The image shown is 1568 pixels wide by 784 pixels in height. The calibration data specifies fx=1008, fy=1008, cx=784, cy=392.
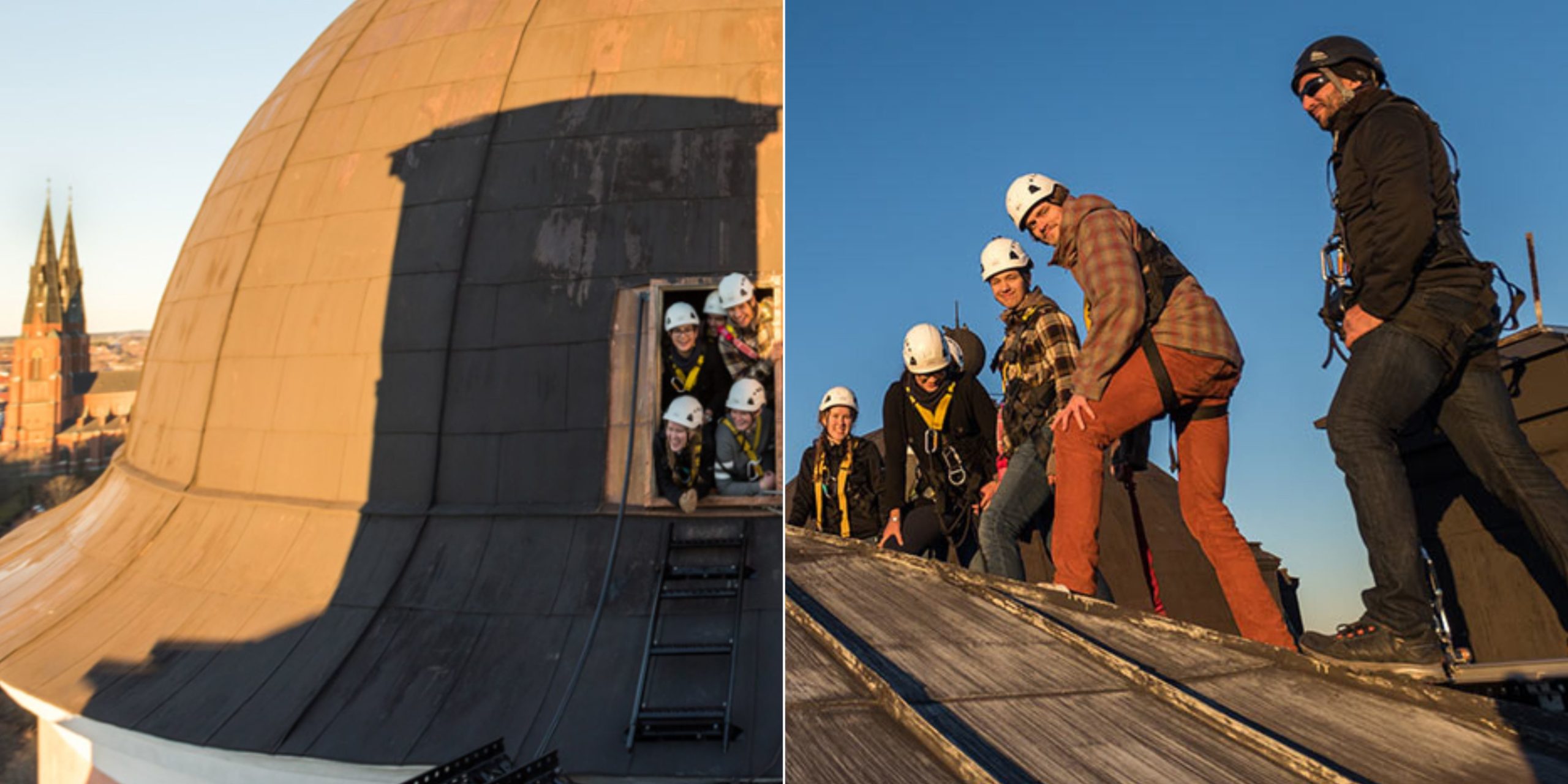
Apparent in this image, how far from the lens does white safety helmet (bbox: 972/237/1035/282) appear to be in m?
5.39

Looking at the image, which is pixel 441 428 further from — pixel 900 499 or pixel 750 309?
pixel 900 499

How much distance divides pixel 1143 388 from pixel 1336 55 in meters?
1.21

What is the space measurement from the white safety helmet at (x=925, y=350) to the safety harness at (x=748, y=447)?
1868 millimetres

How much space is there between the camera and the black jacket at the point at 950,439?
242 inches

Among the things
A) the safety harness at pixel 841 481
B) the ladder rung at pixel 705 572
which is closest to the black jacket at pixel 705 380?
the safety harness at pixel 841 481

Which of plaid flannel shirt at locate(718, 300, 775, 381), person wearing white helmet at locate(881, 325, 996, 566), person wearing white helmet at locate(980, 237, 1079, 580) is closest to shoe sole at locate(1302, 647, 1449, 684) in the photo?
person wearing white helmet at locate(980, 237, 1079, 580)

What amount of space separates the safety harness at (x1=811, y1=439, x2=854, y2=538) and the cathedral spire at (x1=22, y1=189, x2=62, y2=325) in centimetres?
682

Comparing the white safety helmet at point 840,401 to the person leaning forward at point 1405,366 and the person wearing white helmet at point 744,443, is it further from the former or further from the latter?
the person leaning forward at point 1405,366

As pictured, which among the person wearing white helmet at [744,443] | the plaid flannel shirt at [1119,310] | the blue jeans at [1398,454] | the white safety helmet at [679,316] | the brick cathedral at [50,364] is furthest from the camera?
the brick cathedral at [50,364]

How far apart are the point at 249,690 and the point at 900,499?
4.87 metres

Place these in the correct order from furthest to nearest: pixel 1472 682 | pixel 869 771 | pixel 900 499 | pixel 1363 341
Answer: pixel 900 499 < pixel 1363 341 < pixel 1472 682 < pixel 869 771

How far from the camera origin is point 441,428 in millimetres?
7906

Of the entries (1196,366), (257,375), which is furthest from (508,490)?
(1196,366)

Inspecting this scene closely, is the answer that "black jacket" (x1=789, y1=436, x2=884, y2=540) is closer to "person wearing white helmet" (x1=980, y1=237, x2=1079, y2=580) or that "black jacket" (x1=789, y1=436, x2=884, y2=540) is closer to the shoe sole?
"person wearing white helmet" (x1=980, y1=237, x2=1079, y2=580)
